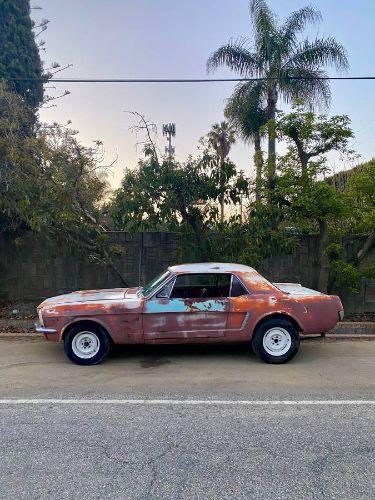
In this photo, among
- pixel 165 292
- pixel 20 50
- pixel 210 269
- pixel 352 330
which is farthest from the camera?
pixel 20 50

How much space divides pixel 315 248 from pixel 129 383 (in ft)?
21.1

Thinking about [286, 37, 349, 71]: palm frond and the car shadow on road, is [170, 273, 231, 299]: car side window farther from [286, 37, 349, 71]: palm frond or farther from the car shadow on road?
[286, 37, 349, 71]: palm frond

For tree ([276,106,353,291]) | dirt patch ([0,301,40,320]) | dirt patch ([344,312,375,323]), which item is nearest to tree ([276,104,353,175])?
tree ([276,106,353,291])

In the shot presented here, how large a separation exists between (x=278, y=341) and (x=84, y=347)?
282 cm

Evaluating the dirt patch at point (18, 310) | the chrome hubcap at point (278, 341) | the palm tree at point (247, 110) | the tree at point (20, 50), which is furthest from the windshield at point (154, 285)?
the palm tree at point (247, 110)

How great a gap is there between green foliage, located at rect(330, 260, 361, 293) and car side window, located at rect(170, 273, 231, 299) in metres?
3.90

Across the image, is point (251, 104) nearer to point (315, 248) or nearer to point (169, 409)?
point (315, 248)

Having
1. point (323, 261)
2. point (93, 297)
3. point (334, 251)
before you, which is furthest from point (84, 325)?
point (334, 251)

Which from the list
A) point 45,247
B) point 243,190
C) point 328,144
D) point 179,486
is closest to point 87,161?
point 45,247

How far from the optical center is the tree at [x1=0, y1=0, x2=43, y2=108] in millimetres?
14352

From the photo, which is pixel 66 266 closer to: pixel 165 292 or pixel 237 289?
pixel 165 292

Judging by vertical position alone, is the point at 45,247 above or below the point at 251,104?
below

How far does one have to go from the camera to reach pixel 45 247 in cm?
1090

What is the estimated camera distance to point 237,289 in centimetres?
686
